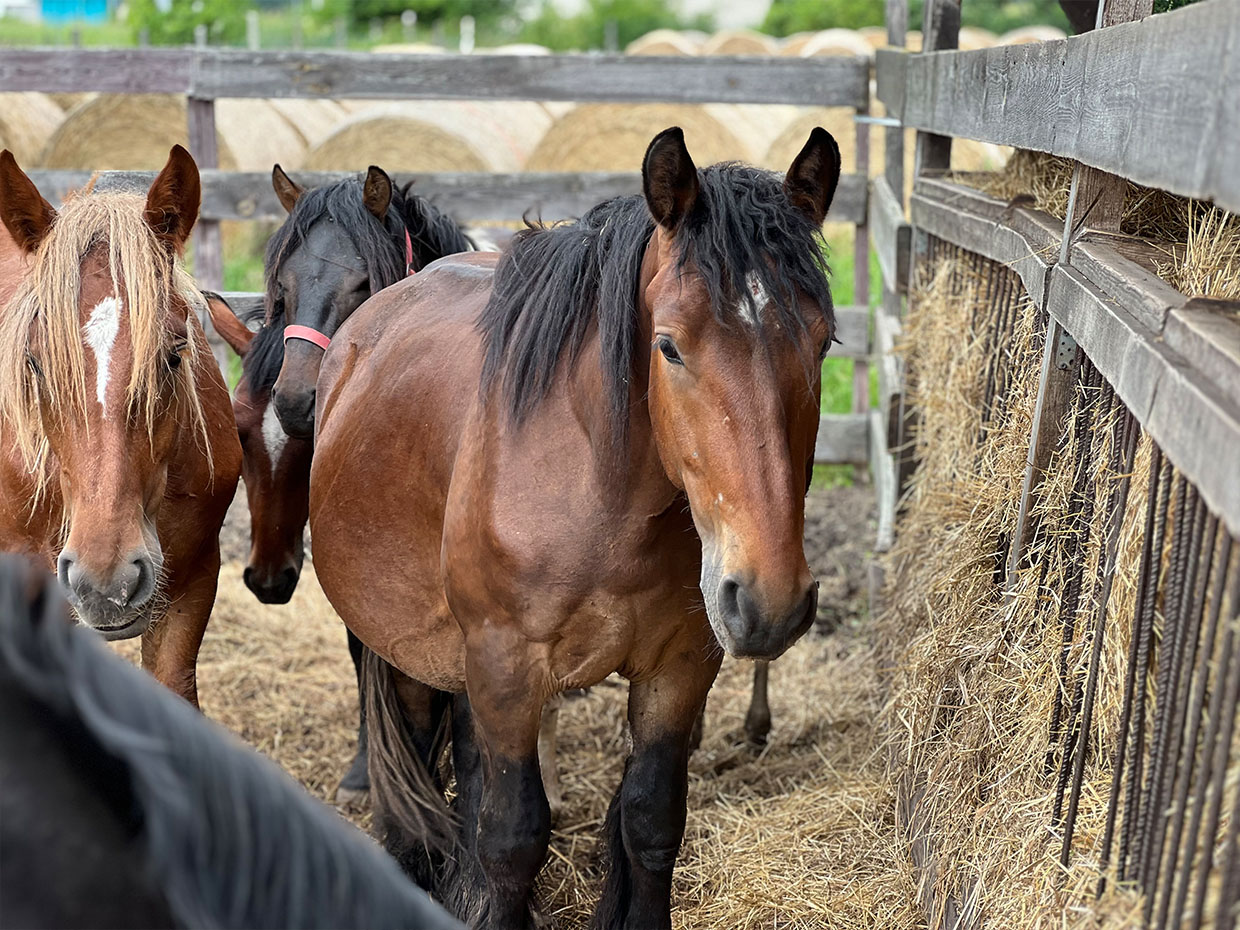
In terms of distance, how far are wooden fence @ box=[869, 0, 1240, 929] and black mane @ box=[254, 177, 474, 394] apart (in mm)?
1849

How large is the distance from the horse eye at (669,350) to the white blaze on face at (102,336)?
125 cm

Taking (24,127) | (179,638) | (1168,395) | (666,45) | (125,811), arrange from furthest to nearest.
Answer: (666,45)
(24,127)
(179,638)
(1168,395)
(125,811)

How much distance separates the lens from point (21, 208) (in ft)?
9.27

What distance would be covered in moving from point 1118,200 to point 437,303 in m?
1.70

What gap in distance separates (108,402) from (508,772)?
119cm

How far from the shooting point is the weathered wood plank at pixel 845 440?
22.5 feet

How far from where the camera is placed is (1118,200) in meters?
2.46

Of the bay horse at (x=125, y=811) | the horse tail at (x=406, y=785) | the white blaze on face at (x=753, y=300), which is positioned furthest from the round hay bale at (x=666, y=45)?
the bay horse at (x=125, y=811)

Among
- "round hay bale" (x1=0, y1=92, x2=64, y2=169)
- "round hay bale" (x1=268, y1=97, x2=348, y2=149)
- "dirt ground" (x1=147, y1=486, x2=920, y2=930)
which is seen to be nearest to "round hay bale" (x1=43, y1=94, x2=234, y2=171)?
"round hay bale" (x1=0, y1=92, x2=64, y2=169)

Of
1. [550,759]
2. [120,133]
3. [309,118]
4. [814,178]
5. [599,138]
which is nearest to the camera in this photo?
[814,178]

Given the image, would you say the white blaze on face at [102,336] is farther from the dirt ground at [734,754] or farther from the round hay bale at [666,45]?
the round hay bale at [666,45]

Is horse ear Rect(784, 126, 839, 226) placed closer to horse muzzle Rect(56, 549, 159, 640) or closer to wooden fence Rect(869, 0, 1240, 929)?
wooden fence Rect(869, 0, 1240, 929)

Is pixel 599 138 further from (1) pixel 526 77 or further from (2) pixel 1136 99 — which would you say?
(2) pixel 1136 99

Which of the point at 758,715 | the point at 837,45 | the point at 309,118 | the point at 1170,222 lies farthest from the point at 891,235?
the point at 837,45
